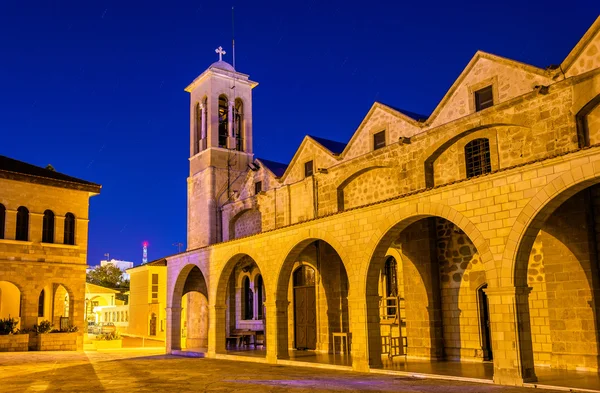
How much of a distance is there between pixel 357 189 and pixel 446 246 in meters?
4.12

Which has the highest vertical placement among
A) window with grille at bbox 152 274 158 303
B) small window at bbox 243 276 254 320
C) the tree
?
the tree

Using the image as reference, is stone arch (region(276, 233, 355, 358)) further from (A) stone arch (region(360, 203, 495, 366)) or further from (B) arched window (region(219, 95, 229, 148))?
(B) arched window (region(219, 95, 229, 148))

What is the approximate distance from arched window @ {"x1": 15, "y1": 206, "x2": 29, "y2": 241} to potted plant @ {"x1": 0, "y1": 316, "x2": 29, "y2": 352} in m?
3.57

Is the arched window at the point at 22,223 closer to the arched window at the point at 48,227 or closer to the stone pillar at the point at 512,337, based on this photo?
the arched window at the point at 48,227

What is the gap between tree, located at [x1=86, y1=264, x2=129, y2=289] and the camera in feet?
208

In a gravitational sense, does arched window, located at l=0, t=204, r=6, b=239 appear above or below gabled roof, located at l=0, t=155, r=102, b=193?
below

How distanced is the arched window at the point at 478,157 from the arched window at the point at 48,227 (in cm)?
1857

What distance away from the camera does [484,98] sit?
15.0m

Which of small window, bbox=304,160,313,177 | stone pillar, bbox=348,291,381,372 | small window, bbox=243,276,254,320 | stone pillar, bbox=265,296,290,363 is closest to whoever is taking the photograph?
stone pillar, bbox=348,291,381,372

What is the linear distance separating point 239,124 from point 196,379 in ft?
52.9

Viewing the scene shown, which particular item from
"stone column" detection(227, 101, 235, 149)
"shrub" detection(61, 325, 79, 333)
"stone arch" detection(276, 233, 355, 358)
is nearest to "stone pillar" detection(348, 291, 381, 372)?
"stone arch" detection(276, 233, 355, 358)

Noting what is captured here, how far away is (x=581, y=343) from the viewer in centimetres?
1199

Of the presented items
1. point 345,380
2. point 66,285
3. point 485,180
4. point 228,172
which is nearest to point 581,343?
point 485,180

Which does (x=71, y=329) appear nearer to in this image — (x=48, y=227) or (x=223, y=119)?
(x=48, y=227)
